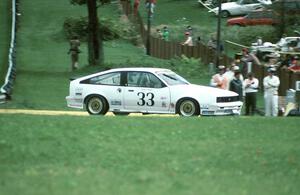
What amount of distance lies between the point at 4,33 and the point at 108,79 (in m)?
23.9

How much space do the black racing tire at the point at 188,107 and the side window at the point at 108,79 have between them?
1956mm

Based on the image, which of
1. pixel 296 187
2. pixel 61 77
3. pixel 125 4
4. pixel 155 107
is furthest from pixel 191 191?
pixel 125 4

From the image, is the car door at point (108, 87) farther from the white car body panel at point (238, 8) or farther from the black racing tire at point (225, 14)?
the black racing tire at point (225, 14)

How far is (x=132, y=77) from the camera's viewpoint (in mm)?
21391

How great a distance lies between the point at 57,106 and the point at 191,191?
53.8ft

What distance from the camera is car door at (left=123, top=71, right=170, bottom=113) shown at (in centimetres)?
2088

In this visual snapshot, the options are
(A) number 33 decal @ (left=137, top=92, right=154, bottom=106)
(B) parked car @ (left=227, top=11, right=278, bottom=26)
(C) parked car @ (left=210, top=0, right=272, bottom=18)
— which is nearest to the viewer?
(A) number 33 decal @ (left=137, top=92, right=154, bottom=106)

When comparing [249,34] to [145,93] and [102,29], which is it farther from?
[145,93]

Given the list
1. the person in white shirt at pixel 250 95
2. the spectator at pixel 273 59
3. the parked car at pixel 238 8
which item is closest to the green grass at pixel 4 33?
the person in white shirt at pixel 250 95

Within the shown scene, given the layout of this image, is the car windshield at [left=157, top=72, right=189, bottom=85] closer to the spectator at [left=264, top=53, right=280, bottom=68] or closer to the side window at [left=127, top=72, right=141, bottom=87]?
the side window at [left=127, top=72, right=141, bottom=87]

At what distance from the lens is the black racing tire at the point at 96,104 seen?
2138 cm

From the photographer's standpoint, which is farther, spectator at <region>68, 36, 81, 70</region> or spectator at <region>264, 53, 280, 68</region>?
spectator at <region>68, 36, 81, 70</region>

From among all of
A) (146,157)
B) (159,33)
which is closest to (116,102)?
(146,157)

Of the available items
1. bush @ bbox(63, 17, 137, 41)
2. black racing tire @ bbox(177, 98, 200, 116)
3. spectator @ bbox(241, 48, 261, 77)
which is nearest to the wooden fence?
spectator @ bbox(241, 48, 261, 77)
